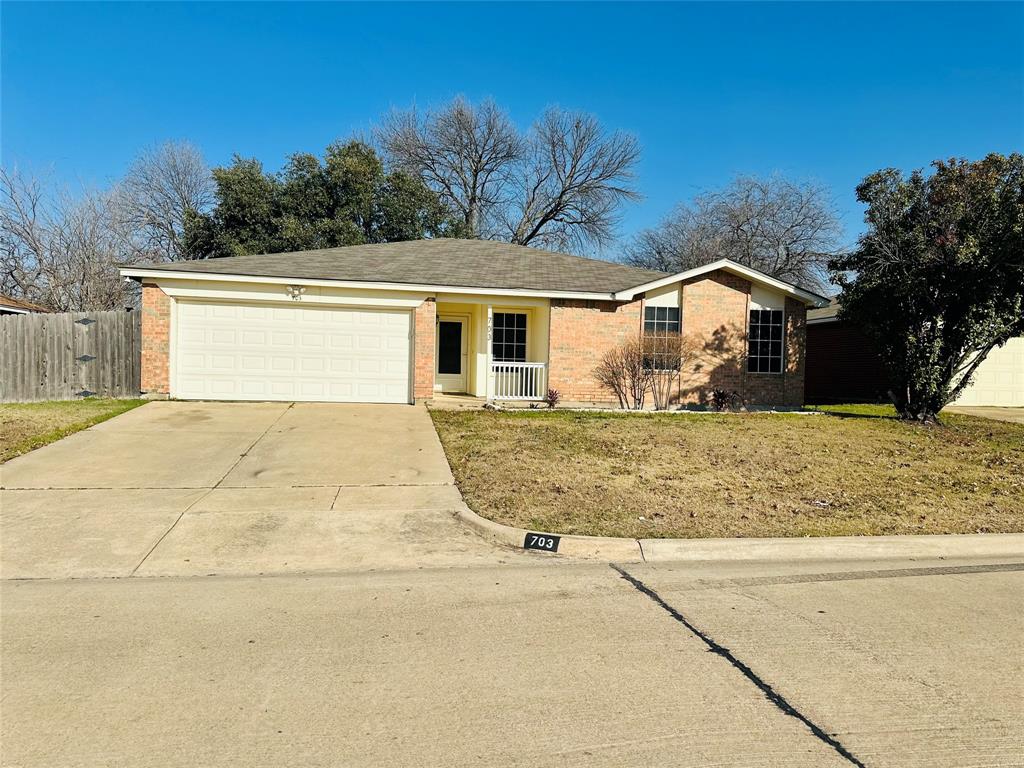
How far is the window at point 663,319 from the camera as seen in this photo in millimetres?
16828

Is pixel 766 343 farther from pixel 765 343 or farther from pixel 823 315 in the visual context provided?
pixel 823 315

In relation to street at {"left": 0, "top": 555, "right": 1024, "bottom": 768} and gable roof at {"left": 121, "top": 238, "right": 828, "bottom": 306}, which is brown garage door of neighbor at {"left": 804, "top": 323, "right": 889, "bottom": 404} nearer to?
gable roof at {"left": 121, "top": 238, "right": 828, "bottom": 306}

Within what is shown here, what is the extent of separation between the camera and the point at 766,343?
17.3 m

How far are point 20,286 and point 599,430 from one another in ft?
88.7

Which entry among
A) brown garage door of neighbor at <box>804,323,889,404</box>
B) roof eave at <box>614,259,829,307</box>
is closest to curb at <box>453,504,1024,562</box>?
roof eave at <box>614,259,829,307</box>

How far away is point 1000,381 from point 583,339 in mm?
12789

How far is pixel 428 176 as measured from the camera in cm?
3806

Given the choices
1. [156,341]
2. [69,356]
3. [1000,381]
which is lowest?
[1000,381]

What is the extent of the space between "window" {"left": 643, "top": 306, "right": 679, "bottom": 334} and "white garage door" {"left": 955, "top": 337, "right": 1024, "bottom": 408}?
9.39 m

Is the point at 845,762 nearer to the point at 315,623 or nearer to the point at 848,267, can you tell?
the point at 315,623

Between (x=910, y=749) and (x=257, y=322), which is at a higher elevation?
(x=257, y=322)

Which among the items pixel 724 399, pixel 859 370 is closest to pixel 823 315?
pixel 859 370

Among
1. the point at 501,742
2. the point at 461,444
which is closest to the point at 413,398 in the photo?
the point at 461,444

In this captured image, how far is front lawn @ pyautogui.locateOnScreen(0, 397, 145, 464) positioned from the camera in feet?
31.4
